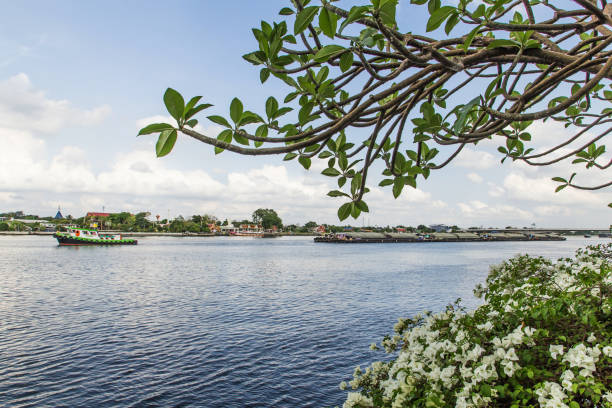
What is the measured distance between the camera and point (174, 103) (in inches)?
69.0

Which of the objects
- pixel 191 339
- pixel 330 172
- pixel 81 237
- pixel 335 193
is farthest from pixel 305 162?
pixel 81 237

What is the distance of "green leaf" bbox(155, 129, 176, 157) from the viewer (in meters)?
1.79

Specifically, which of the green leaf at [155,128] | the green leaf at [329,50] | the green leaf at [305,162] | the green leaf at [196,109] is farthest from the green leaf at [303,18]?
the green leaf at [305,162]

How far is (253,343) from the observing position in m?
13.2

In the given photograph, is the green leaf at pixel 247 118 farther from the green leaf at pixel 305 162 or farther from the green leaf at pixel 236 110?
the green leaf at pixel 305 162

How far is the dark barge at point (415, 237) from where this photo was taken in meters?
131

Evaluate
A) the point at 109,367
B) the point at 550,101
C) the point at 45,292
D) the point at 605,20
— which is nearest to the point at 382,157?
the point at 605,20

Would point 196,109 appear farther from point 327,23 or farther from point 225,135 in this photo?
point 327,23

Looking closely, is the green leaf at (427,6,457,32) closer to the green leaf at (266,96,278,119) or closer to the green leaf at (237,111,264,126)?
the green leaf at (266,96,278,119)

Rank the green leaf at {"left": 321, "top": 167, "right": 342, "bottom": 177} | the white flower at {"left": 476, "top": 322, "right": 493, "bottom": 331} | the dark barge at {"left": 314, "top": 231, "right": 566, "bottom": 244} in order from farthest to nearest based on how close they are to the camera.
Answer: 1. the dark barge at {"left": 314, "top": 231, "right": 566, "bottom": 244}
2. the white flower at {"left": 476, "top": 322, "right": 493, "bottom": 331}
3. the green leaf at {"left": 321, "top": 167, "right": 342, "bottom": 177}

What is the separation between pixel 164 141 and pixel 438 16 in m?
1.58

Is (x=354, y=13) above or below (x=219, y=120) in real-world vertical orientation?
above

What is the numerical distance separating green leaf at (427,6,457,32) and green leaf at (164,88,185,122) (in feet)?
4.53

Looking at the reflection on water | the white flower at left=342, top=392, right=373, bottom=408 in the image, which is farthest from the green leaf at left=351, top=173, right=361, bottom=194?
the reflection on water
